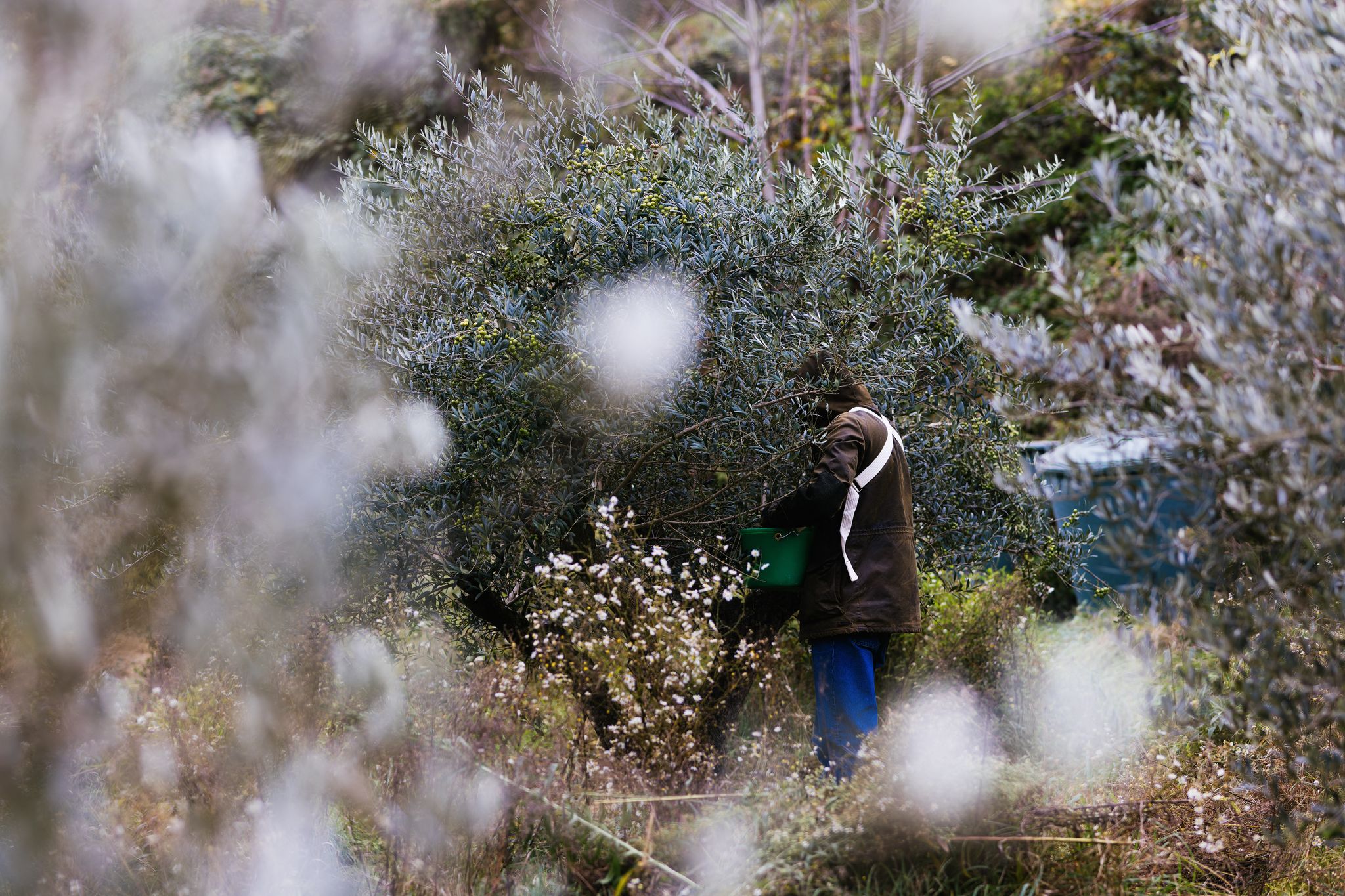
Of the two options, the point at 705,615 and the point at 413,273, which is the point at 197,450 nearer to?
the point at 413,273

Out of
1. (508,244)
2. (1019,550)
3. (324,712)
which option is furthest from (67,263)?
(1019,550)

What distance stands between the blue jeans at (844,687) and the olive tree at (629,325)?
1.54 ft

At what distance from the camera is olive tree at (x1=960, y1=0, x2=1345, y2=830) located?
216 cm

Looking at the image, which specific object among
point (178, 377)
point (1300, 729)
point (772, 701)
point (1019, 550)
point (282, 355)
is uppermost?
point (282, 355)

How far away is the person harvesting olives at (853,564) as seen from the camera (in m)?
3.93

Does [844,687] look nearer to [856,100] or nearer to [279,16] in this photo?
[856,100]

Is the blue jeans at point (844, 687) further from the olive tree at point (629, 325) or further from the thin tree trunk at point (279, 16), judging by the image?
the thin tree trunk at point (279, 16)

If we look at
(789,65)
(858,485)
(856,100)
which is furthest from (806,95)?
(858,485)

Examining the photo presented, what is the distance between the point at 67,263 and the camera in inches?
141

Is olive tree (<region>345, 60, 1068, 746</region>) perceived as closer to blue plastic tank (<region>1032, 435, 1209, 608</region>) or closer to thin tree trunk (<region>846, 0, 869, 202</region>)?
blue plastic tank (<region>1032, 435, 1209, 608</region>)

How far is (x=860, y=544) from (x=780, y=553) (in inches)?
12.7

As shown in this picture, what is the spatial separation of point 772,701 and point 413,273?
2.45m

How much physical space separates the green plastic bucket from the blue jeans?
0.29 m

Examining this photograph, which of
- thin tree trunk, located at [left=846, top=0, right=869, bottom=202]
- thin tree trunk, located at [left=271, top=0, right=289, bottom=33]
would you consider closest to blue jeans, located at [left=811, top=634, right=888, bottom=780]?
thin tree trunk, located at [left=846, top=0, right=869, bottom=202]
